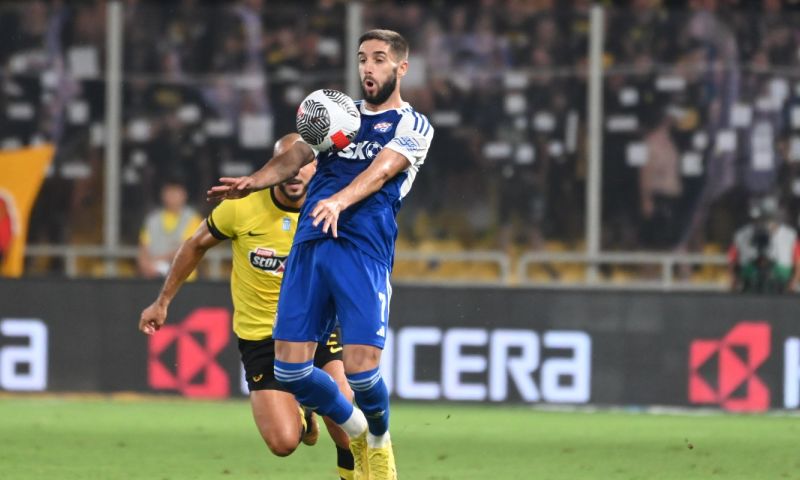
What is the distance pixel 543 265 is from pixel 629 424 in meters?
3.43

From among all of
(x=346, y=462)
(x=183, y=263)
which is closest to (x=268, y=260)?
(x=183, y=263)

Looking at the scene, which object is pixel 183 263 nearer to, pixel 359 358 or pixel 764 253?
pixel 359 358

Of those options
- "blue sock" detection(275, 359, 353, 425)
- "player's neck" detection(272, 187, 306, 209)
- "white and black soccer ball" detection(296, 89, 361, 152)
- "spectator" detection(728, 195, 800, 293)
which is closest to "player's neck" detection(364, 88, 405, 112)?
"white and black soccer ball" detection(296, 89, 361, 152)

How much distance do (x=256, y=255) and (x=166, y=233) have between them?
22.7 feet

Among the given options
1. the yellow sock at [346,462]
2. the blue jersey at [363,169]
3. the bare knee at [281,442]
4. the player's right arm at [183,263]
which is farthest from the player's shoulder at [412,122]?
the bare knee at [281,442]

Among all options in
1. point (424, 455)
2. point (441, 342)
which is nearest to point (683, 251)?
point (441, 342)

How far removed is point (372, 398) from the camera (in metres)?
7.45

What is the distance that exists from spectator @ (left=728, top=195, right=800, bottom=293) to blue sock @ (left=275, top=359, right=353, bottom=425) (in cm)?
781

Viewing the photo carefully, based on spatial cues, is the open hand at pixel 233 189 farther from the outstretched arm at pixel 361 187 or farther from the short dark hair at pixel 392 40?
the short dark hair at pixel 392 40

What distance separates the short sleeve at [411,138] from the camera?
738cm

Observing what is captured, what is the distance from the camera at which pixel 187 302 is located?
1359 centimetres

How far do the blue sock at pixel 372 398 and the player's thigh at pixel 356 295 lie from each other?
0.16 m

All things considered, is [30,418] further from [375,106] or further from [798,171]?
[798,171]

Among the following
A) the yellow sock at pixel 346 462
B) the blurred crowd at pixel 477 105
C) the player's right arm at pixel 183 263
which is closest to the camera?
the yellow sock at pixel 346 462
